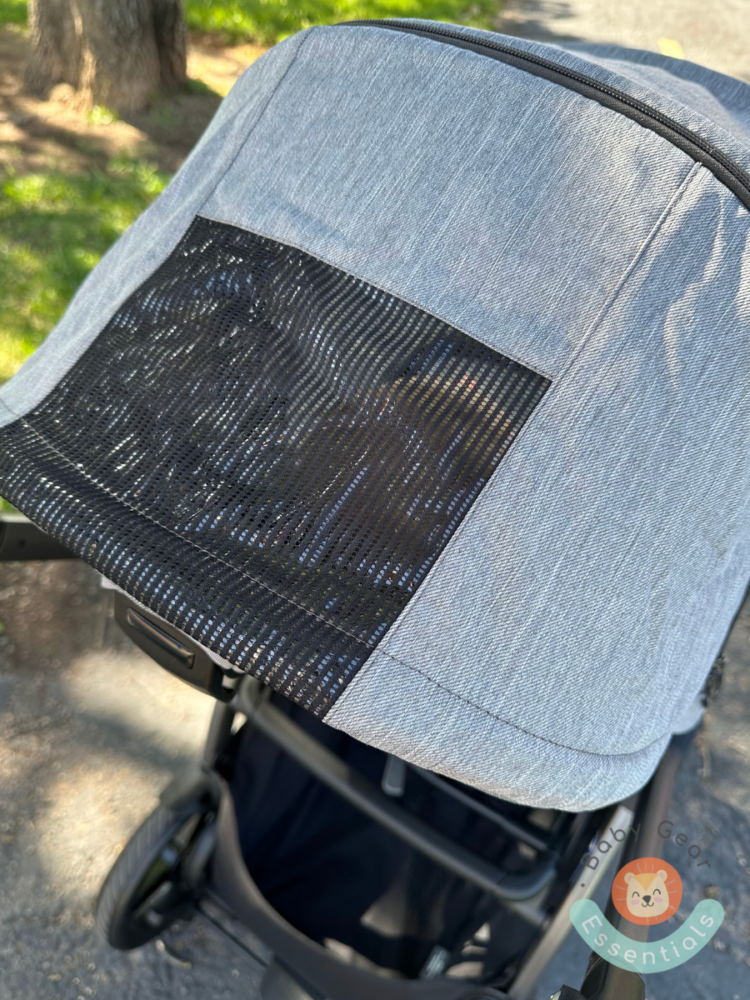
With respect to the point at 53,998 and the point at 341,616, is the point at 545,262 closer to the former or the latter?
the point at 341,616

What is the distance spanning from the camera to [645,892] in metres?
1.21

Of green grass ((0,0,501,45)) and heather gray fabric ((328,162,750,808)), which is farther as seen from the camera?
green grass ((0,0,501,45))

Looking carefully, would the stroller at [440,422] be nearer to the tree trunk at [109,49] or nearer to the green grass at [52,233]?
the green grass at [52,233]

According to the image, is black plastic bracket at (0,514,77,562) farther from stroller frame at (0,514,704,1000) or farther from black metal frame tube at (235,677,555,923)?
black metal frame tube at (235,677,555,923)

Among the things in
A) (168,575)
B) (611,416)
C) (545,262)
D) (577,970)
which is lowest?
(577,970)

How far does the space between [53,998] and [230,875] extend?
1.76ft

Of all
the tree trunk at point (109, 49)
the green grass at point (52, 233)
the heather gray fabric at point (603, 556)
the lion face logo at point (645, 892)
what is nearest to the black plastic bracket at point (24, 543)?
the heather gray fabric at point (603, 556)

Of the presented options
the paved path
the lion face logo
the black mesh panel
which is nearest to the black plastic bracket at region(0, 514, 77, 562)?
the black mesh panel

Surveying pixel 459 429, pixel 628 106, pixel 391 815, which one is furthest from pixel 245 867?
pixel 628 106

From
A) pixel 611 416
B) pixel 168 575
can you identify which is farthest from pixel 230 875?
pixel 611 416

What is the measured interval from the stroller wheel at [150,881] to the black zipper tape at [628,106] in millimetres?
1468

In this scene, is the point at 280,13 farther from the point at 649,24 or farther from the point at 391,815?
the point at 391,815

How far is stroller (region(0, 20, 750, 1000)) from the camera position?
98 cm

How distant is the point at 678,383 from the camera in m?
1.03
